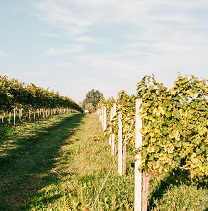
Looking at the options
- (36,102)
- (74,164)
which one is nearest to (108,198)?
(74,164)

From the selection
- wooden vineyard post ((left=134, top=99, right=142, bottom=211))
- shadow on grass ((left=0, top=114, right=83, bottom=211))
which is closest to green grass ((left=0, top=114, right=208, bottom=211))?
shadow on grass ((left=0, top=114, right=83, bottom=211))

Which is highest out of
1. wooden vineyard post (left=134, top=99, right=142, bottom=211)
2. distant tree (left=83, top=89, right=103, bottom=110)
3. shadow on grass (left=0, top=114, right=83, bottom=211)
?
distant tree (left=83, top=89, right=103, bottom=110)

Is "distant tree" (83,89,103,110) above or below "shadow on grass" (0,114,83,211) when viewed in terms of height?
above

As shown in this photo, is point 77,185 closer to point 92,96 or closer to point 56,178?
point 56,178

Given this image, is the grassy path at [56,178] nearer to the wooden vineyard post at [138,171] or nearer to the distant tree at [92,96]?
the wooden vineyard post at [138,171]

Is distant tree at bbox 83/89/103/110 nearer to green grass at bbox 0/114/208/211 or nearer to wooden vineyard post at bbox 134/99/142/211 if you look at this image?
green grass at bbox 0/114/208/211

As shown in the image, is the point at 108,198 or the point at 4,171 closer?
the point at 108,198

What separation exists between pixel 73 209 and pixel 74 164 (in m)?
4.86

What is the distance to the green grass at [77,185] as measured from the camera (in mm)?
6047

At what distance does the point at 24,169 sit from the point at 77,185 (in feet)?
12.6

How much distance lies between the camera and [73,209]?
5770 mm

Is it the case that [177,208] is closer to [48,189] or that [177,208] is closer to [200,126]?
[200,126]

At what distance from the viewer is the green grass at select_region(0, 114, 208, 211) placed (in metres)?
6.05

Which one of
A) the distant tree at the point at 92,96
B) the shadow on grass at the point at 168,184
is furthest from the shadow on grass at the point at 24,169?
the distant tree at the point at 92,96
